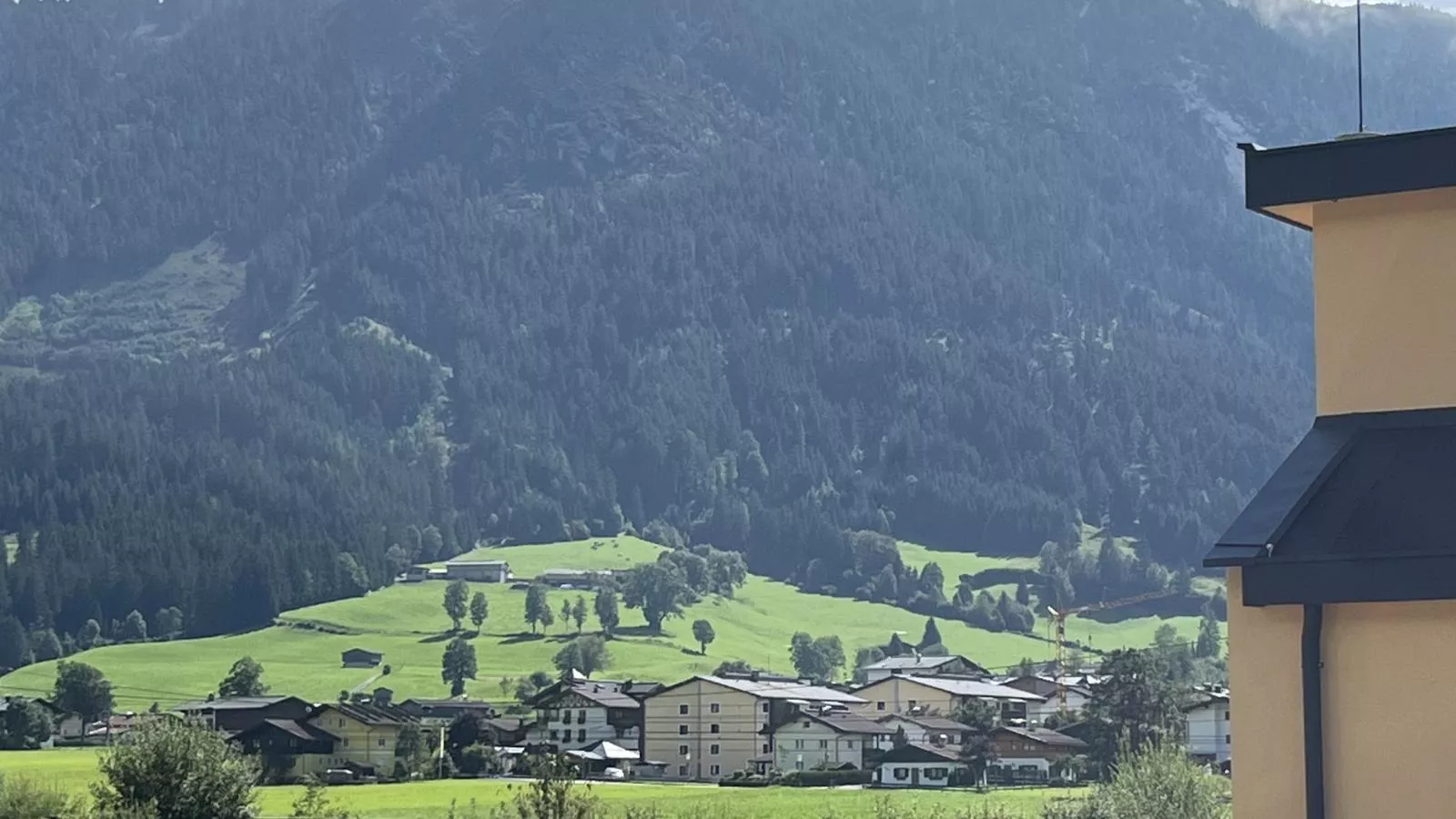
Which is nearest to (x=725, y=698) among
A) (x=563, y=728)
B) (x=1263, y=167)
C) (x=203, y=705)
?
(x=563, y=728)

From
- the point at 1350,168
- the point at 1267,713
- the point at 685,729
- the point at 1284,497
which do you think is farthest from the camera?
the point at 685,729

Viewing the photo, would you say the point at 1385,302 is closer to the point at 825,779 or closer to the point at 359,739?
the point at 825,779

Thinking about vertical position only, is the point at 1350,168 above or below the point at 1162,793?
above

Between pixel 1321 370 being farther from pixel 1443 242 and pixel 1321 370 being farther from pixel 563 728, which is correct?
pixel 563 728

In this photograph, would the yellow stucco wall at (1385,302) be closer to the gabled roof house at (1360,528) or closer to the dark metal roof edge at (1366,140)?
the gabled roof house at (1360,528)

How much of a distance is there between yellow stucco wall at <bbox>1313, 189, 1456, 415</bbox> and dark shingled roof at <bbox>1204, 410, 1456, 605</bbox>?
11cm

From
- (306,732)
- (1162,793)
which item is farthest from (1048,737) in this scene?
(1162,793)

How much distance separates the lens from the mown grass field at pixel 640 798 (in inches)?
3506

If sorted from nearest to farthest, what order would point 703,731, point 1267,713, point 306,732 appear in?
point 1267,713
point 306,732
point 703,731

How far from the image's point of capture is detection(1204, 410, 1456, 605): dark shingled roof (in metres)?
7.62

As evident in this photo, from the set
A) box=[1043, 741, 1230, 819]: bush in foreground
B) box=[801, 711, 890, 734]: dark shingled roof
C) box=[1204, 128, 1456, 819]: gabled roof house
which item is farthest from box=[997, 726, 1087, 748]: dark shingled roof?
box=[1204, 128, 1456, 819]: gabled roof house

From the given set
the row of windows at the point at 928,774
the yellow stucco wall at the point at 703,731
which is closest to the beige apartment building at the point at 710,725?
the yellow stucco wall at the point at 703,731

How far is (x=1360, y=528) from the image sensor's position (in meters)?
7.88

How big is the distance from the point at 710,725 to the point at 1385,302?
142029 millimetres
